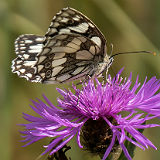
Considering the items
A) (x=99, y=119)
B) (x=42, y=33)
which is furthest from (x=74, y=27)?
(x=42, y=33)

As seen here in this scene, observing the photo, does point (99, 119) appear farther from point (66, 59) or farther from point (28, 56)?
point (28, 56)

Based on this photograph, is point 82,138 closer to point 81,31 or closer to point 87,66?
point 87,66

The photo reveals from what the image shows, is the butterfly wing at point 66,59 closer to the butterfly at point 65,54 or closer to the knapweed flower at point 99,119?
the butterfly at point 65,54

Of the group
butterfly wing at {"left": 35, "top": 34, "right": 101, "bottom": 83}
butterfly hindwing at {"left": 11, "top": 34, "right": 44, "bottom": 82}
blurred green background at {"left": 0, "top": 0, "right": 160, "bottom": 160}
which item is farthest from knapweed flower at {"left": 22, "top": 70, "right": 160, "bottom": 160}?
blurred green background at {"left": 0, "top": 0, "right": 160, "bottom": 160}

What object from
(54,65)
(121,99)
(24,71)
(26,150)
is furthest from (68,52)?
(26,150)

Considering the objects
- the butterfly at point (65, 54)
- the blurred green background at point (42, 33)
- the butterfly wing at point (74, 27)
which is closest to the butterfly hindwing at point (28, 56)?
the butterfly at point (65, 54)
